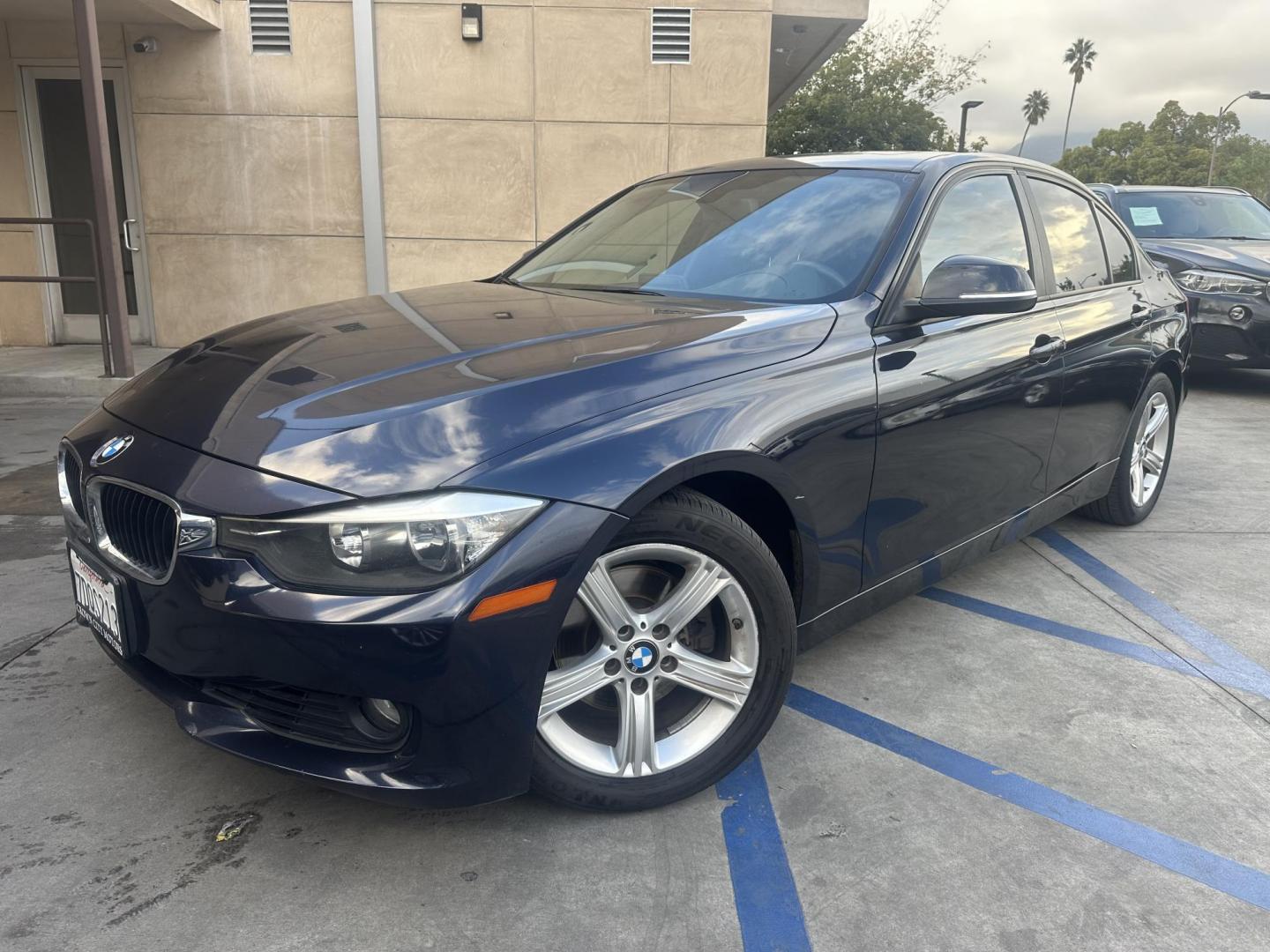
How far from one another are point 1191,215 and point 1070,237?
Answer: 6450mm

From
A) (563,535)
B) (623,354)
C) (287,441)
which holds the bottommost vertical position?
(563,535)

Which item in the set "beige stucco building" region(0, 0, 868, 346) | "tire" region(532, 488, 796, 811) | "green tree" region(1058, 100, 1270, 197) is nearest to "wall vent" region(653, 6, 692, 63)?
"beige stucco building" region(0, 0, 868, 346)

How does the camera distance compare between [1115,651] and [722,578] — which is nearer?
[722,578]

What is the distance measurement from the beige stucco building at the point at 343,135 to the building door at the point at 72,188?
0.02 m

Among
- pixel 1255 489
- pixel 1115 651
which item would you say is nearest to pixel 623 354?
pixel 1115 651

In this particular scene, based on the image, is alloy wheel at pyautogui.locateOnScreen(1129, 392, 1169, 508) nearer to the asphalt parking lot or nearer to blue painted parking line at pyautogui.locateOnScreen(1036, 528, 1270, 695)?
blue painted parking line at pyautogui.locateOnScreen(1036, 528, 1270, 695)

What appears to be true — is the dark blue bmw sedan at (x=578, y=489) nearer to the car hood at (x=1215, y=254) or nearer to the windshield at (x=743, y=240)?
the windshield at (x=743, y=240)

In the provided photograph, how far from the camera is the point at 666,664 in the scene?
231 cm

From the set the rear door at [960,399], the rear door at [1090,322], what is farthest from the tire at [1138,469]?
the rear door at [960,399]

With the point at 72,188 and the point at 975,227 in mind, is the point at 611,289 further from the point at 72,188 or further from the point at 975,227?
the point at 72,188

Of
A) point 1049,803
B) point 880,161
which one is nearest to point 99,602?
point 1049,803

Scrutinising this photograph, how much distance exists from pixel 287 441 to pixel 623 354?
0.79 metres

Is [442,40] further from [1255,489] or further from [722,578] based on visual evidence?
[722,578]

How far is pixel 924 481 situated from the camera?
9.64 ft
